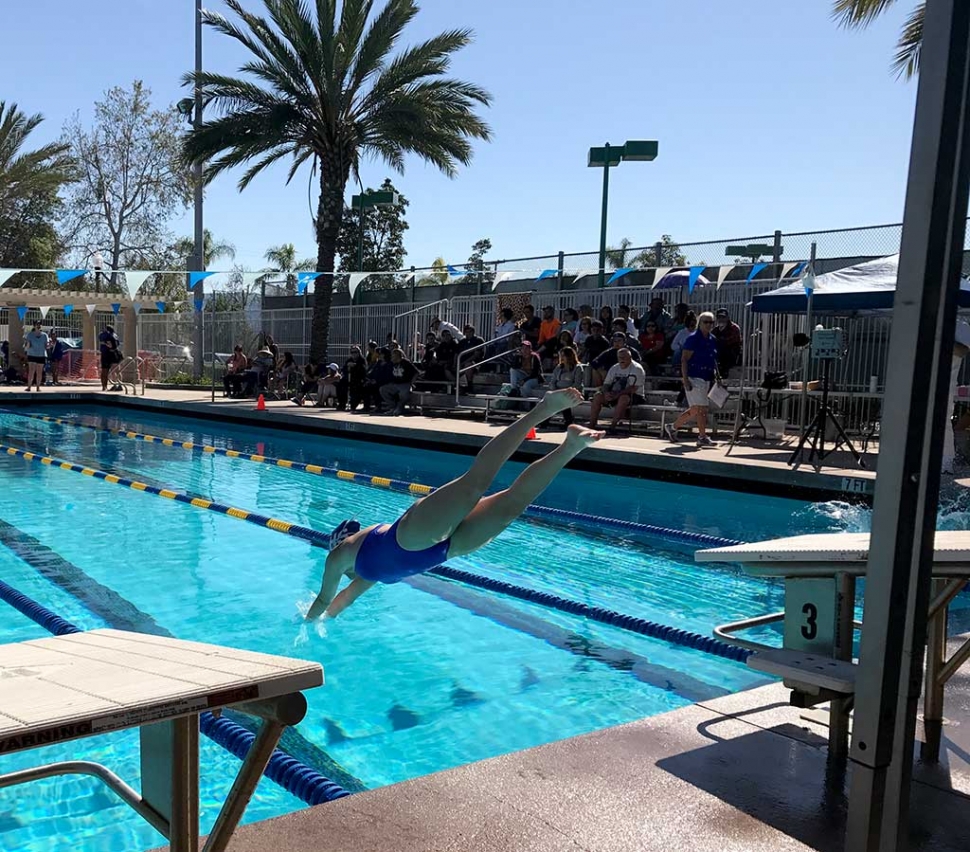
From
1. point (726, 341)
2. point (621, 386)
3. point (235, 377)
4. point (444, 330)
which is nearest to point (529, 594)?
point (621, 386)

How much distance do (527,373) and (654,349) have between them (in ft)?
6.53

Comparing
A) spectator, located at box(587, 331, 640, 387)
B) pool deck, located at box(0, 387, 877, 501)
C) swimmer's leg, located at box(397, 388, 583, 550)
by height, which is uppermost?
spectator, located at box(587, 331, 640, 387)

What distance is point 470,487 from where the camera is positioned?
12.5 ft

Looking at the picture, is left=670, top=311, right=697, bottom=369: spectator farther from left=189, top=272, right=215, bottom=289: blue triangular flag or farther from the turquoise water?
left=189, top=272, right=215, bottom=289: blue triangular flag

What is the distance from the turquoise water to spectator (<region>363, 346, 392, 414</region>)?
5.81 meters

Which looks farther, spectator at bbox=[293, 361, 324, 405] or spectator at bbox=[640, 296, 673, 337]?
spectator at bbox=[293, 361, 324, 405]

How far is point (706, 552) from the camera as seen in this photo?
2.86 meters

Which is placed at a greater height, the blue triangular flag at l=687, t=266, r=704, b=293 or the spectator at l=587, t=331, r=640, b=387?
the blue triangular flag at l=687, t=266, r=704, b=293

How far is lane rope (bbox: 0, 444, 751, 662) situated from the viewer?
4.56m

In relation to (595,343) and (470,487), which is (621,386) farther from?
(470,487)

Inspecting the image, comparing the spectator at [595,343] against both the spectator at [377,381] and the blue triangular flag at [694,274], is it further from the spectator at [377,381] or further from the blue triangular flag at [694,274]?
the spectator at [377,381]

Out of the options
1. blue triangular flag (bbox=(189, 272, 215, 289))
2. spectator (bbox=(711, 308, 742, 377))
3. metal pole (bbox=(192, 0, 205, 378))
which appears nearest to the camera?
spectator (bbox=(711, 308, 742, 377))

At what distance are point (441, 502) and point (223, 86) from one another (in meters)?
17.6

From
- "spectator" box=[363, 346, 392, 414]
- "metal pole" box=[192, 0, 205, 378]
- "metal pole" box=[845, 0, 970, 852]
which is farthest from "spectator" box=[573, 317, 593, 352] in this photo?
"metal pole" box=[845, 0, 970, 852]
